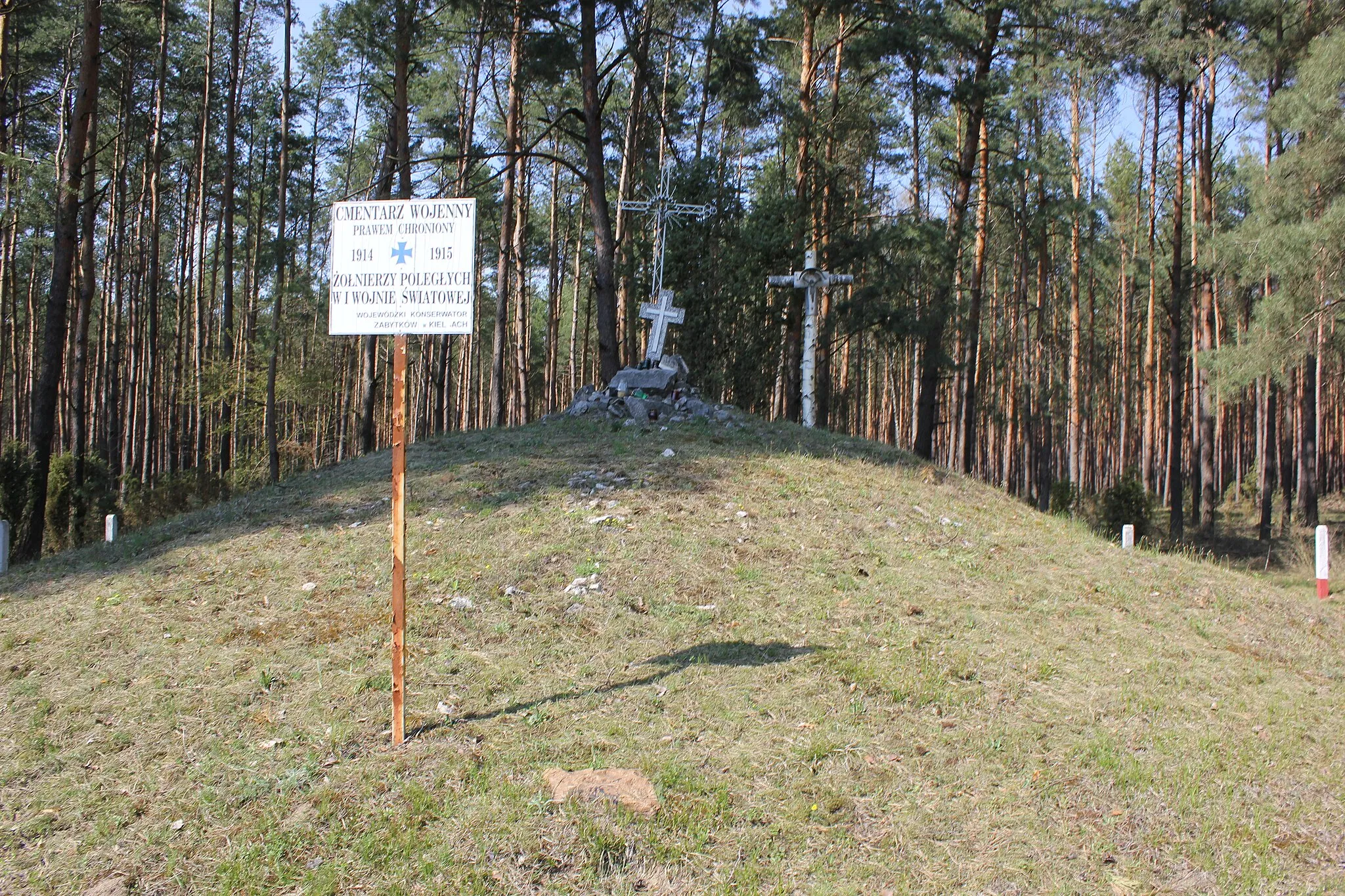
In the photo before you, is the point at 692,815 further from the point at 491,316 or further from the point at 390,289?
the point at 491,316

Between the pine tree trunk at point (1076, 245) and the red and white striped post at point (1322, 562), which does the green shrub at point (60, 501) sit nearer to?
the red and white striped post at point (1322, 562)

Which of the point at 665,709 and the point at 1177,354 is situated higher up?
the point at 1177,354

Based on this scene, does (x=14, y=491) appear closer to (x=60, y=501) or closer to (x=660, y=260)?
(x=60, y=501)

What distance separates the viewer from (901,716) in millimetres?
5695

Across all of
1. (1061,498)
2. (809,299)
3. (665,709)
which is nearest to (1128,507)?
(1061,498)

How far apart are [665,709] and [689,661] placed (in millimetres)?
740

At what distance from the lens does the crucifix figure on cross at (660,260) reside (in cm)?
1524

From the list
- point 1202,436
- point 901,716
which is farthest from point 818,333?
point 901,716

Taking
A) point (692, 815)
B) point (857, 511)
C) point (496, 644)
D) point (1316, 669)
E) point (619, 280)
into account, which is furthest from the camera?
point (619, 280)

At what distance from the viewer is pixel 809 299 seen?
1623cm

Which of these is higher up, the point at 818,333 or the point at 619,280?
the point at 619,280

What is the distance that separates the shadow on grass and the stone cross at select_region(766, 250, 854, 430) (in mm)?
9571

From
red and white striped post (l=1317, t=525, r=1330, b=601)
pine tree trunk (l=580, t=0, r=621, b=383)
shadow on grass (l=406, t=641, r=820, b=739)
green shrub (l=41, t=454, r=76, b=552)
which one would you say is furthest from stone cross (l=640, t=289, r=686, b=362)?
green shrub (l=41, t=454, r=76, b=552)

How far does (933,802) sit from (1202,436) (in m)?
19.6
